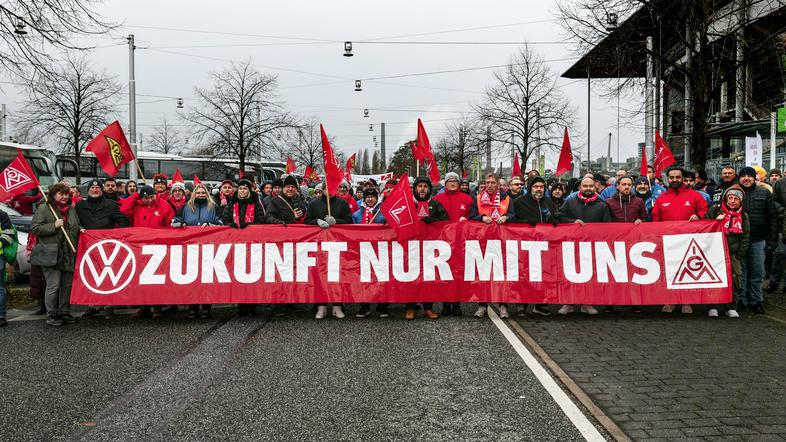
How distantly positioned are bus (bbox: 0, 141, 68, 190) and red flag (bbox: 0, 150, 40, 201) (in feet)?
56.1

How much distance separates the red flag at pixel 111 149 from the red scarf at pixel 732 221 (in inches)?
346

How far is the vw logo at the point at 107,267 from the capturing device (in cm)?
883

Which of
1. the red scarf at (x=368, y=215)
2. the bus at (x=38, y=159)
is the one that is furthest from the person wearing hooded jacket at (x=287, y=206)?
the bus at (x=38, y=159)

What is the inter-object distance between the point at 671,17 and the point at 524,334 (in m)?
14.4

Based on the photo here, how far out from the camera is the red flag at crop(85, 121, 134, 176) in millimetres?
10609

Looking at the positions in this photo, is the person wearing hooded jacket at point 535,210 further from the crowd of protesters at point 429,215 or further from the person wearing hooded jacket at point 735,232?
the person wearing hooded jacket at point 735,232

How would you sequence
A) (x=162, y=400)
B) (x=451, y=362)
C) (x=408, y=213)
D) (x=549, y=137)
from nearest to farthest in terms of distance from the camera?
(x=162, y=400) → (x=451, y=362) → (x=408, y=213) → (x=549, y=137)

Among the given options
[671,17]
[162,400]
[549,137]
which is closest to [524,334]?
[162,400]

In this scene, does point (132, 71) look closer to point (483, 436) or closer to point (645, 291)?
point (645, 291)

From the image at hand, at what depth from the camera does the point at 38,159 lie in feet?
83.8

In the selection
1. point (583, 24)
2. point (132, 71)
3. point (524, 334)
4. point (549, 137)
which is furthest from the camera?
point (549, 137)

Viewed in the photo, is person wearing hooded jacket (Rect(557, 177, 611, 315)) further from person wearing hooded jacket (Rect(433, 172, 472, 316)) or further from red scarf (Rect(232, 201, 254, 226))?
red scarf (Rect(232, 201, 254, 226))

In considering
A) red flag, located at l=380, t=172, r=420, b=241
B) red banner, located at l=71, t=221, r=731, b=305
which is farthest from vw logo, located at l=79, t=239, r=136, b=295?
red flag, located at l=380, t=172, r=420, b=241

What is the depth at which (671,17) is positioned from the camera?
735 inches
